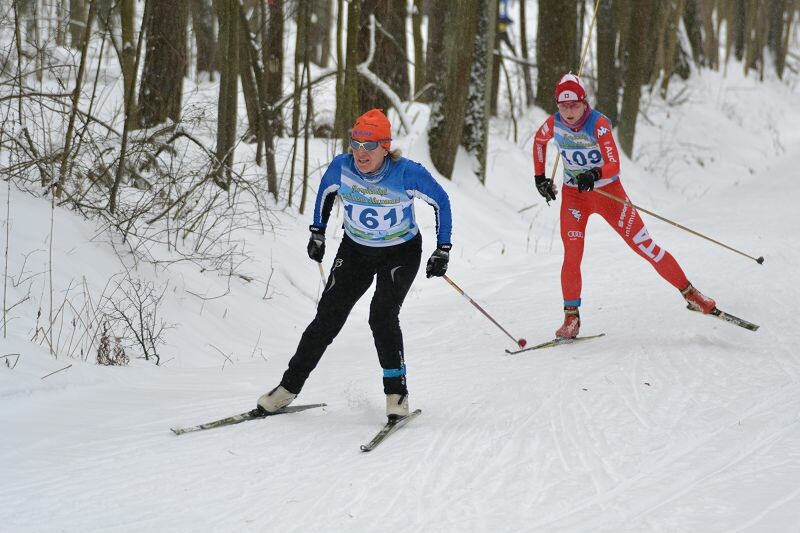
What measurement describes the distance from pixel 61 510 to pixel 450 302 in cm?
610

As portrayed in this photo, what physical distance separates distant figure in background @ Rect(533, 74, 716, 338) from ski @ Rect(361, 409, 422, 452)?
256cm

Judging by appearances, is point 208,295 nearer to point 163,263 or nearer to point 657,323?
point 163,263

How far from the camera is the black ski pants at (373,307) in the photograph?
5254 millimetres

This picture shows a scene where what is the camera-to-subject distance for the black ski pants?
5.25 m

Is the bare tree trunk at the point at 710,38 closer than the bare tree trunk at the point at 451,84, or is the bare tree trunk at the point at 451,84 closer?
the bare tree trunk at the point at 451,84

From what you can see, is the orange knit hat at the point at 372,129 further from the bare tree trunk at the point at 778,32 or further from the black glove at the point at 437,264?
the bare tree trunk at the point at 778,32

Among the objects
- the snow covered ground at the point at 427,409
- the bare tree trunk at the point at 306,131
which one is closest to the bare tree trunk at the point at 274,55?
the bare tree trunk at the point at 306,131

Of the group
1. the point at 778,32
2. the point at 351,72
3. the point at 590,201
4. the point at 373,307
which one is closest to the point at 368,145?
the point at 373,307

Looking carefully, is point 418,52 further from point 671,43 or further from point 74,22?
point 671,43

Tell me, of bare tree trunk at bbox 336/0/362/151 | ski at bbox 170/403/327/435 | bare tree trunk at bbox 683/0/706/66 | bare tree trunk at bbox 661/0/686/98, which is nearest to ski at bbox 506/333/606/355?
ski at bbox 170/403/327/435

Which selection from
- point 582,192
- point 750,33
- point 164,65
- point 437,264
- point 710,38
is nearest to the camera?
point 437,264

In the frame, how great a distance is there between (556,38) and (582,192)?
1190 centimetres

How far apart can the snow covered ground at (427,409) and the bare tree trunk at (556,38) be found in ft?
28.5

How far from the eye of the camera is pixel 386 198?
207 inches
